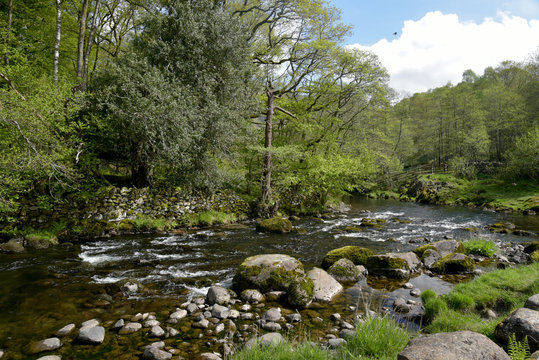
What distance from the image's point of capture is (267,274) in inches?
298

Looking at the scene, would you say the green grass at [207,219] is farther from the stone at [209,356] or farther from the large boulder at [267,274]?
the stone at [209,356]

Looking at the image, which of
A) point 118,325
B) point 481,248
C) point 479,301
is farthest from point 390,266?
point 118,325

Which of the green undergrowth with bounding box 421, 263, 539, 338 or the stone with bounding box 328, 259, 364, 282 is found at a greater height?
the green undergrowth with bounding box 421, 263, 539, 338

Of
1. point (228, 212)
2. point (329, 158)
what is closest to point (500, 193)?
point (329, 158)

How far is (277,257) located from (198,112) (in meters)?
10.7

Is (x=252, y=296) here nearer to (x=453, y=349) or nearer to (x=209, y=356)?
(x=209, y=356)

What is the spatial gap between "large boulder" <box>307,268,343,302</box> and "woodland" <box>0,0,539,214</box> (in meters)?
8.91

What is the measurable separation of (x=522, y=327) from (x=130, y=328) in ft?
22.4

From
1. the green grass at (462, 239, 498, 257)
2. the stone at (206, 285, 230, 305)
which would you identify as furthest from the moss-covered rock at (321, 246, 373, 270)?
the green grass at (462, 239, 498, 257)

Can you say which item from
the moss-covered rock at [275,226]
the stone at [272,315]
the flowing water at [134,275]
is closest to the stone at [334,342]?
the stone at [272,315]

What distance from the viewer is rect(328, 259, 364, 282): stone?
8516 mm

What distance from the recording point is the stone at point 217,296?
6.60 meters

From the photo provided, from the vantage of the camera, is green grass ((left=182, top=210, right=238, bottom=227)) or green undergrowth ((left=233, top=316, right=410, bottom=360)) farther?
green grass ((left=182, top=210, right=238, bottom=227))

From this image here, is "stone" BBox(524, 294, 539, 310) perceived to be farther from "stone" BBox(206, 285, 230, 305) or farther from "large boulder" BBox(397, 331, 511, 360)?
"stone" BBox(206, 285, 230, 305)
